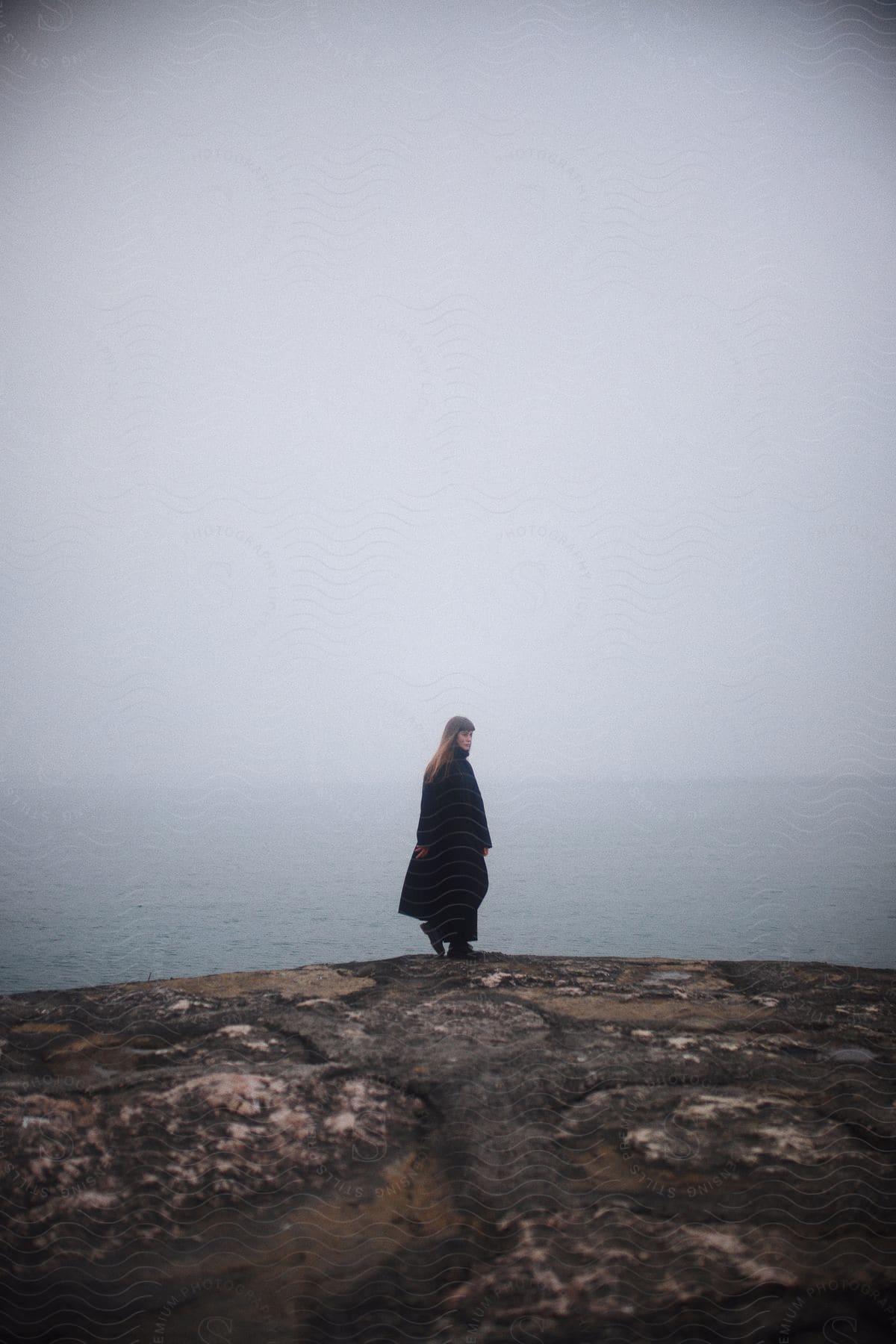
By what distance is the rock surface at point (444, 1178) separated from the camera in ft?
4.84

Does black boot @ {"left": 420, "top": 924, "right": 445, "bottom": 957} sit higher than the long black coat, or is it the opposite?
the long black coat

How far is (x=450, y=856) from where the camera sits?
628 centimetres

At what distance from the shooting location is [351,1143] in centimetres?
209

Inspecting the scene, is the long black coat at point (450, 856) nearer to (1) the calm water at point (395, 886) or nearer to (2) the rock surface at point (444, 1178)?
(2) the rock surface at point (444, 1178)

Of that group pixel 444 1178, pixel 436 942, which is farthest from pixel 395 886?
pixel 444 1178

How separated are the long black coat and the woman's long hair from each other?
0.17 feet

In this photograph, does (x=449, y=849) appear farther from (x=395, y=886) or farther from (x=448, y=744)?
(x=395, y=886)

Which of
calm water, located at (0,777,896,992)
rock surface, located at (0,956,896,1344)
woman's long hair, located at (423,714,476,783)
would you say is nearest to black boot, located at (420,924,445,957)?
woman's long hair, located at (423,714,476,783)

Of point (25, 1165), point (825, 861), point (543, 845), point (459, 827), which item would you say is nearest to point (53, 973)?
point (459, 827)

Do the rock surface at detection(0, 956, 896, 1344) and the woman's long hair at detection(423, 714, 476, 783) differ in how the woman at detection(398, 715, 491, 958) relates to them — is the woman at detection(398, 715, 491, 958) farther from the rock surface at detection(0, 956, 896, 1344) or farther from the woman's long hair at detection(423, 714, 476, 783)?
the rock surface at detection(0, 956, 896, 1344)

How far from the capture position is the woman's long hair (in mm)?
6426

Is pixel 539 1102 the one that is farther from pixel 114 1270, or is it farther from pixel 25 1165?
pixel 25 1165

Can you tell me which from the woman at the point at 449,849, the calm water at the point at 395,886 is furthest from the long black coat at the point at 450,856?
the calm water at the point at 395,886

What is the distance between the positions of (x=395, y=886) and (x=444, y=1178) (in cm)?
7421
